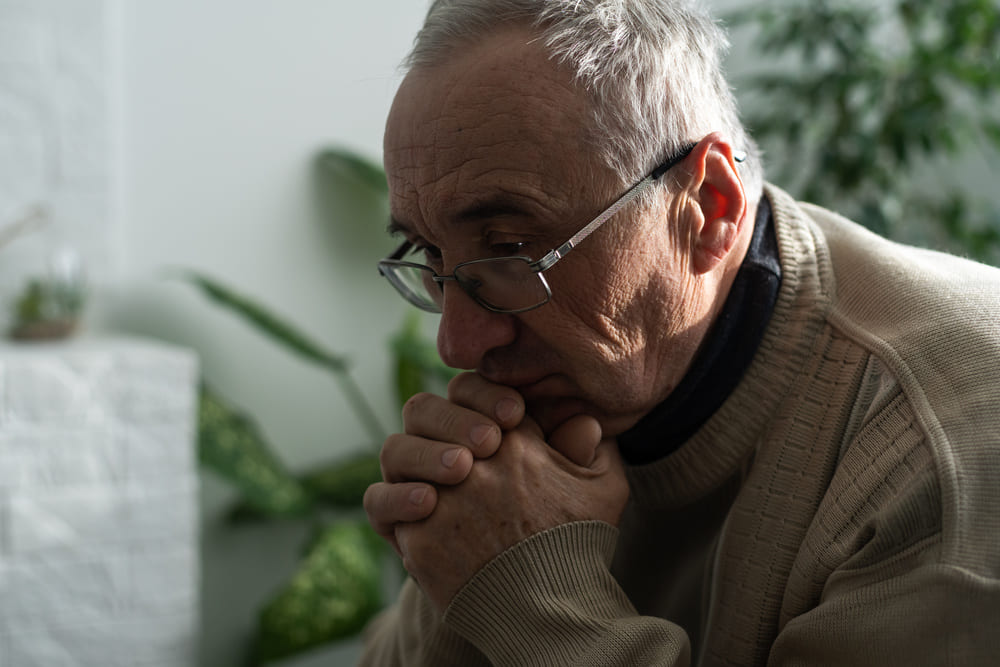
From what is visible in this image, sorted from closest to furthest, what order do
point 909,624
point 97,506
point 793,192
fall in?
point 909,624, point 97,506, point 793,192

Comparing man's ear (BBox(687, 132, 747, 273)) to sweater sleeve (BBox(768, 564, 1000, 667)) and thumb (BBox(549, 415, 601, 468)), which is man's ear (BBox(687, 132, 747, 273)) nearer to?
Answer: thumb (BBox(549, 415, 601, 468))

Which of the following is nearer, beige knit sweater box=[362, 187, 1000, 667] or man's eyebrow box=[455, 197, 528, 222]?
beige knit sweater box=[362, 187, 1000, 667]

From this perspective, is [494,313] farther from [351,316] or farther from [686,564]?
[351,316]

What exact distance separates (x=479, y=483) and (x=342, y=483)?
6.76ft

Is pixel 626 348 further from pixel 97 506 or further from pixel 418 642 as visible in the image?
pixel 97 506

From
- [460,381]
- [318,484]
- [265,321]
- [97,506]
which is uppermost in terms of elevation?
[460,381]

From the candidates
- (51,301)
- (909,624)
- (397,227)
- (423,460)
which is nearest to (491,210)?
(397,227)

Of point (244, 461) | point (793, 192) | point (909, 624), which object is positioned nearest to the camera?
point (909, 624)

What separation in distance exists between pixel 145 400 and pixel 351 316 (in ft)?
2.83

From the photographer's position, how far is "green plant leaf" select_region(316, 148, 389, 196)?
2914 mm

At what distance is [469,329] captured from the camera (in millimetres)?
977

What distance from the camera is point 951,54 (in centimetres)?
257

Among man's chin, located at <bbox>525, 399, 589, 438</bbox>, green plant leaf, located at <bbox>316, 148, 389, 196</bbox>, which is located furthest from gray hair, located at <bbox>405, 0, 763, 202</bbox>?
green plant leaf, located at <bbox>316, 148, 389, 196</bbox>

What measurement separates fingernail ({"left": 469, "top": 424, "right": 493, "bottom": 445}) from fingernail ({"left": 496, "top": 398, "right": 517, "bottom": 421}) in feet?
0.07
